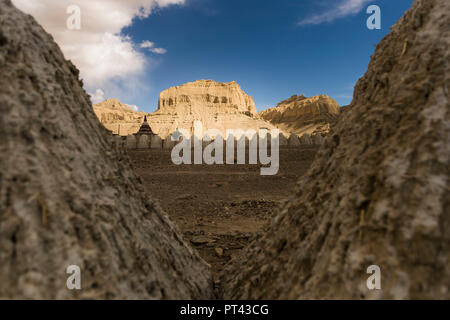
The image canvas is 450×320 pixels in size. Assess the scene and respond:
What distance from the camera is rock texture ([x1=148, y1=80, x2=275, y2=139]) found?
55781 mm

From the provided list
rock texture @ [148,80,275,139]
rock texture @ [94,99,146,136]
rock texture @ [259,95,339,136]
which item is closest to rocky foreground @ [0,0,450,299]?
rock texture @ [94,99,146,136]

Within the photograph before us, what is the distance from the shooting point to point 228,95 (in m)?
68.5

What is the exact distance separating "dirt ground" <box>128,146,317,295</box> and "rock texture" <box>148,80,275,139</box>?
40148 mm

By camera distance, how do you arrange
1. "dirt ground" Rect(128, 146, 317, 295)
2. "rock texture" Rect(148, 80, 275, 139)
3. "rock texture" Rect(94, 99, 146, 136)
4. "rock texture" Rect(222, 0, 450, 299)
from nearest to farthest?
1. "rock texture" Rect(222, 0, 450, 299)
2. "dirt ground" Rect(128, 146, 317, 295)
3. "rock texture" Rect(148, 80, 275, 139)
4. "rock texture" Rect(94, 99, 146, 136)

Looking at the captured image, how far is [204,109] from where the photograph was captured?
62.4m

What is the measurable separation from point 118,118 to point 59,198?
77.9m

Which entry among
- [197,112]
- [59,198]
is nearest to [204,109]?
[197,112]

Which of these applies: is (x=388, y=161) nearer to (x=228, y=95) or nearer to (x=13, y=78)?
(x=13, y=78)

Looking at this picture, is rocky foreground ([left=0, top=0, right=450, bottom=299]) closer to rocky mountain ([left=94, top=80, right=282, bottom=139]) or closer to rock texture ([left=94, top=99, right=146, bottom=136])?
rock texture ([left=94, top=99, right=146, bottom=136])

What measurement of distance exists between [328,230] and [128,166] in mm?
1350

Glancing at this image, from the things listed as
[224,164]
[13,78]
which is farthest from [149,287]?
[224,164]

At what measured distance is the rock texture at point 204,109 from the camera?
183 feet
